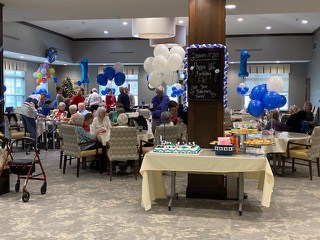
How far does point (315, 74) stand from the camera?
1491 cm

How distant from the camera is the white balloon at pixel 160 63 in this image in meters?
9.07

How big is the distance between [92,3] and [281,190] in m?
4.31

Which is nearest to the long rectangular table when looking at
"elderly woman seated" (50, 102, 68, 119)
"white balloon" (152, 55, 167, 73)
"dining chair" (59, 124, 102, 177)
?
"dining chair" (59, 124, 102, 177)

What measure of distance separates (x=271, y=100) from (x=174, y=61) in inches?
106

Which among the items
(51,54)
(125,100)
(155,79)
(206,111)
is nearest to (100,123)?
(155,79)

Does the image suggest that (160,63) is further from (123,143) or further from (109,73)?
(123,143)

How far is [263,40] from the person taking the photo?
1614 cm

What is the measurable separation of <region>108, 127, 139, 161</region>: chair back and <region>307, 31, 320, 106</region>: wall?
9550 millimetres

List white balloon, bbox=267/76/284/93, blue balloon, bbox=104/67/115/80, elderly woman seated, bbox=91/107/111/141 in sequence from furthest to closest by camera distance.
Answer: blue balloon, bbox=104/67/115/80
white balloon, bbox=267/76/284/93
elderly woman seated, bbox=91/107/111/141

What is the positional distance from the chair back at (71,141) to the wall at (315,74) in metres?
10.1

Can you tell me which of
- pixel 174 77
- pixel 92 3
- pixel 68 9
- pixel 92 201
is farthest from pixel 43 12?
pixel 92 201

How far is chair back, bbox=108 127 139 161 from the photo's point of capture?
21.8 ft

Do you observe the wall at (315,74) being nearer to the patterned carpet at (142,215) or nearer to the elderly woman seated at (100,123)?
the patterned carpet at (142,215)

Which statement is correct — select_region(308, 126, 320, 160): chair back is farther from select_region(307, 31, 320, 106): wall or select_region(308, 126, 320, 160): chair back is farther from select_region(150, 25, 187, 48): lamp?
select_region(307, 31, 320, 106): wall
